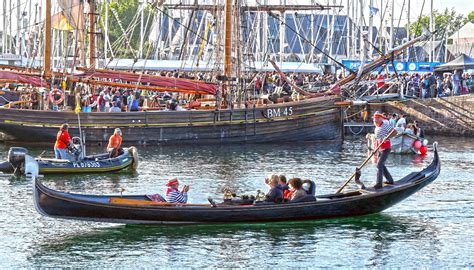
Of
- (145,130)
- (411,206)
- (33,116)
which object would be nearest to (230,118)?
(145,130)

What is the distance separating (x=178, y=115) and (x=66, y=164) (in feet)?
44.7

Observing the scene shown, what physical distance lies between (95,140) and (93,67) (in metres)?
3.66

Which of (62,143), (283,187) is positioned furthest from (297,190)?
(62,143)

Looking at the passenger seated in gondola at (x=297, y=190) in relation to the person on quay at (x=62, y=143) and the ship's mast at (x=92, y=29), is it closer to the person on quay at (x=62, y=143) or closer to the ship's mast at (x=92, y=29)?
the person on quay at (x=62, y=143)

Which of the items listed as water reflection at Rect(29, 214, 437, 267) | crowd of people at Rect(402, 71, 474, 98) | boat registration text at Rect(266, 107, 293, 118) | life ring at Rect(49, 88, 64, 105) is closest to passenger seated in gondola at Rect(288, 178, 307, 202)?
water reflection at Rect(29, 214, 437, 267)

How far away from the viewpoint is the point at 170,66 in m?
69.6

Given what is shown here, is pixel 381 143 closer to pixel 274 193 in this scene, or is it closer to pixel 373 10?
pixel 274 193

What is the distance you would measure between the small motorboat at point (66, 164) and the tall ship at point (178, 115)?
37.3 ft

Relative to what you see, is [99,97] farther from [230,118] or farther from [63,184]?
[63,184]

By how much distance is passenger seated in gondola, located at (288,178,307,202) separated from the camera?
87.8ft

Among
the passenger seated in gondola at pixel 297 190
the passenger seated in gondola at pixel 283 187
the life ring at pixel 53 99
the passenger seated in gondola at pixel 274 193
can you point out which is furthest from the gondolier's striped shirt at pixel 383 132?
the life ring at pixel 53 99

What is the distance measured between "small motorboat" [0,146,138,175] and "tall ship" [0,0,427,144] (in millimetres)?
11371

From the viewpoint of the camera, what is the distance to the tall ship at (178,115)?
49.4 metres

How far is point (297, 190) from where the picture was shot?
26875mm
